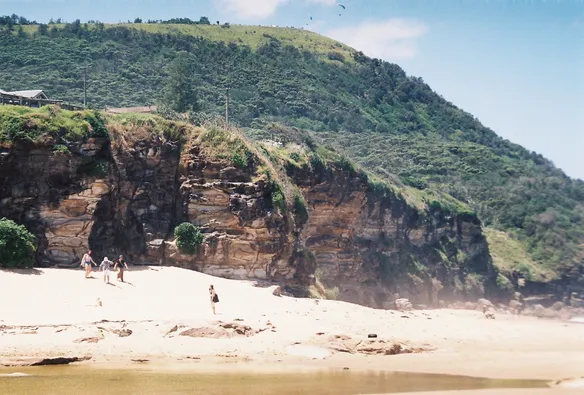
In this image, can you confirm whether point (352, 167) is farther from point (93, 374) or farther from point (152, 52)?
point (152, 52)

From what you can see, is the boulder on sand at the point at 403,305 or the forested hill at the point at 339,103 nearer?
the boulder on sand at the point at 403,305

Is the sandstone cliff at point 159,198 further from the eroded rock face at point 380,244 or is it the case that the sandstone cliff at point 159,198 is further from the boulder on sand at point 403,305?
the boulder on sand at point 403,305

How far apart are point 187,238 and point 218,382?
54.1 feet

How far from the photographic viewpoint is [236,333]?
71.7 feet

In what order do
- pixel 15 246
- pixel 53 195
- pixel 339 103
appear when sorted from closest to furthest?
pixel 15 246 < pixel 53 195 < pixel 339 103

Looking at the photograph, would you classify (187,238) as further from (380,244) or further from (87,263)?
(380,244)

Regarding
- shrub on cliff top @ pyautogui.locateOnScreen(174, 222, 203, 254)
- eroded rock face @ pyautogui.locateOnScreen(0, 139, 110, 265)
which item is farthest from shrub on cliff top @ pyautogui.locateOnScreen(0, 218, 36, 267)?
shrub on cliff top @ pyautogui.locateOnScreen(174, 222, 203, 254)

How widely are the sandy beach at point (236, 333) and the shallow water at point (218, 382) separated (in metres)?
1.04

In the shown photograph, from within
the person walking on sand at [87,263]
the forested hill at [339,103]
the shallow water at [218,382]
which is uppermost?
the forested hill at [339,103]

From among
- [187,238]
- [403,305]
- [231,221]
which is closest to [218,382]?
[187,238]

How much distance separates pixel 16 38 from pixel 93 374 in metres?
87.3

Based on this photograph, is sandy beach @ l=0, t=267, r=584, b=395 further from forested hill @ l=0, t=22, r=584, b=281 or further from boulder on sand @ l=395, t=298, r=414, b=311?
forested hill @ l=0, t=22, r=584, b=281

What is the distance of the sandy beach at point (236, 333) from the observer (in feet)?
63.2

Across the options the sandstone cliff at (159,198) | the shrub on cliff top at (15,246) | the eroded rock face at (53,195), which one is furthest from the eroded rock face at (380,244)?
the shrub on cliff top at (15,246)
